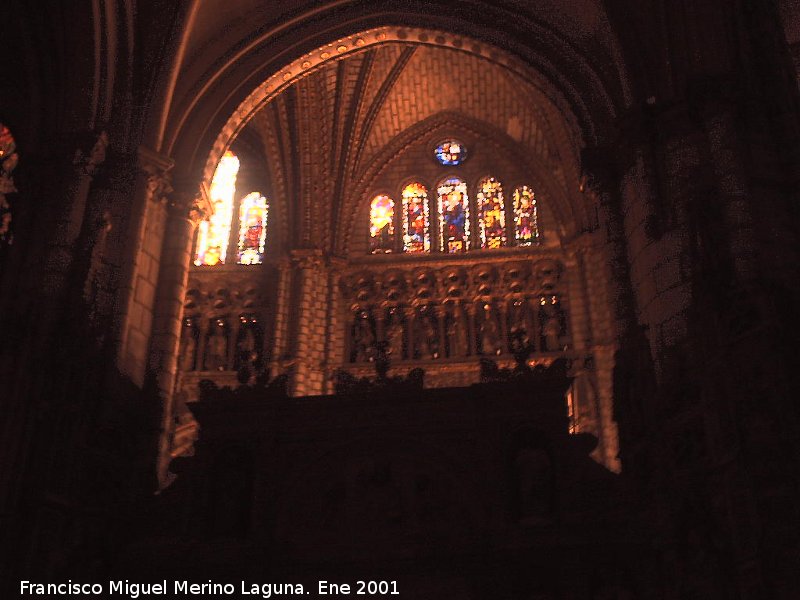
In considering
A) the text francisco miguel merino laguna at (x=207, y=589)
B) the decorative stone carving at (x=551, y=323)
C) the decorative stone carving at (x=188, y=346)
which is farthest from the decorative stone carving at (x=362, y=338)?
the text francisco miguel merino laguna at (x=207, y=589)

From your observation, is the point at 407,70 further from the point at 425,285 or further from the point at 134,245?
the point at 134,245

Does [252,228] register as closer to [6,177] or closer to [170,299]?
[6,177]

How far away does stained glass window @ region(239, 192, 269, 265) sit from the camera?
18.5 metres

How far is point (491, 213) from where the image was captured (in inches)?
742

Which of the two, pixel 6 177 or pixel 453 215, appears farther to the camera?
pixel 453 215

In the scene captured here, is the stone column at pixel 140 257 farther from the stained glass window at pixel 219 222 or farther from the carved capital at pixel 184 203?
the stained glass window at pixel 219 222

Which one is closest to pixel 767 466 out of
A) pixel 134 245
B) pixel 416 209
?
pixel 134 245

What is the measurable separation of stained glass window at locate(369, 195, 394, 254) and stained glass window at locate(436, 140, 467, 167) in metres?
1.56

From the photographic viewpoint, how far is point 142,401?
9680mm

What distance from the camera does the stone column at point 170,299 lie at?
34.4 ft

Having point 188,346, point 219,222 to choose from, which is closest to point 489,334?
point 188,346

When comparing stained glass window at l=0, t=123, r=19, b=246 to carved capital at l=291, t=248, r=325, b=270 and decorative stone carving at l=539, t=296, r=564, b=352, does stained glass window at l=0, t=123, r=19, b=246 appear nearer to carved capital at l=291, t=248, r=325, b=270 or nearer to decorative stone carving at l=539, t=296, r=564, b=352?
carved capital at l=291, t=248, r=325, b=270

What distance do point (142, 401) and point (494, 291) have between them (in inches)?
374

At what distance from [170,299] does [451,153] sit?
10035mm
